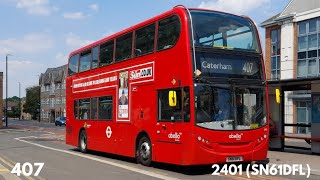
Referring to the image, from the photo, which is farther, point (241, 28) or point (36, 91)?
point (36, 91)

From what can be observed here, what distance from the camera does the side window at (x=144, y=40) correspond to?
13.6 metres

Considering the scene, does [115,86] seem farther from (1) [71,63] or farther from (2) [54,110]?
(2) [54,110]

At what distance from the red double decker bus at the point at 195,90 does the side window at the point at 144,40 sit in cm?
3

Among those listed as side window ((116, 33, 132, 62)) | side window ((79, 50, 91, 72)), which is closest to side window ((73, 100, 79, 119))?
side window ((79, 50, 91, 72))

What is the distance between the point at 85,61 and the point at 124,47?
168 inches

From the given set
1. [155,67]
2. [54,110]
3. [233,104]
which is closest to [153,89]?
[155,67]

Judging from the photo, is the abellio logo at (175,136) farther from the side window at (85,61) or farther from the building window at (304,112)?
the building window at (304,112)

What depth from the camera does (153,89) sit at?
13336 mm

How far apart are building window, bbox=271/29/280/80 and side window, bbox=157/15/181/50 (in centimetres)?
3010

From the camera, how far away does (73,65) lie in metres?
20.8

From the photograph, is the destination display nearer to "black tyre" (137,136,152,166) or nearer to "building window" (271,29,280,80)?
"black tyre" (137,136,152,166)

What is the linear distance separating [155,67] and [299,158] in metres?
6.05

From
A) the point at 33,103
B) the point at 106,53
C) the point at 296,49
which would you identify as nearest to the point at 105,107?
the point at 106,53

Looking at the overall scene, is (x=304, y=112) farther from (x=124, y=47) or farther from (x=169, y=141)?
(x=169, y=141)
